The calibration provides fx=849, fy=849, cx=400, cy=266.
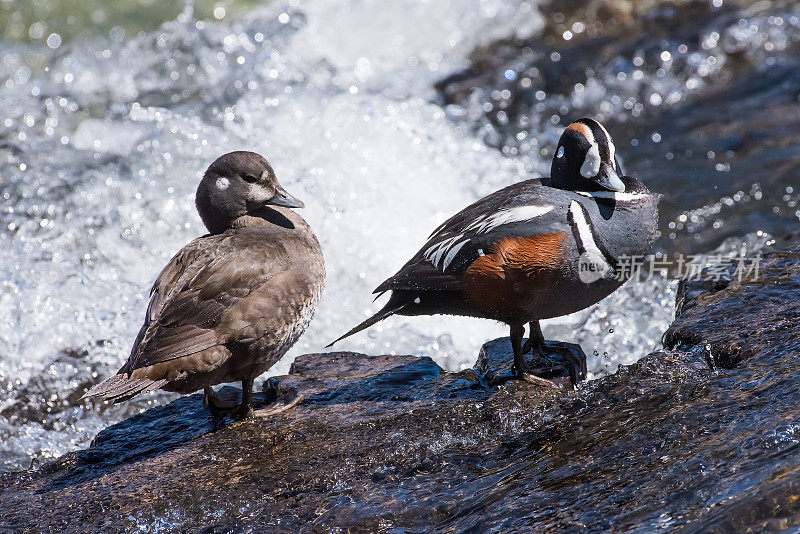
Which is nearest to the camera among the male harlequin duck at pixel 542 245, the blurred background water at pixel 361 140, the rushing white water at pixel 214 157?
the male harlequin duck at pixel 542 245

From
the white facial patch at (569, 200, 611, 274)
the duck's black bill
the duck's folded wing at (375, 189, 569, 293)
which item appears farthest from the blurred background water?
the duck's black bill

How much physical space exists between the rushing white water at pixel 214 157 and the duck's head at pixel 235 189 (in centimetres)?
190

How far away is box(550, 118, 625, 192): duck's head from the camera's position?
4242 millimetres

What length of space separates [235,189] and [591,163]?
1939mm

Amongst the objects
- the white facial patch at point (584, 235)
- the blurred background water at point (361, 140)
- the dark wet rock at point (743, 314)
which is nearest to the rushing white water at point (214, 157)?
A: the blurred background water at point (361, 140)

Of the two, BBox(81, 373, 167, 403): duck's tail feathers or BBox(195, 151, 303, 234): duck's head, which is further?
BBox(195, 151, 303, 234): duck's head

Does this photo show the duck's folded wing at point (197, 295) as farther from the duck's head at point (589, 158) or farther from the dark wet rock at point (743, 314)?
the dark wet rock at point (743, 314)

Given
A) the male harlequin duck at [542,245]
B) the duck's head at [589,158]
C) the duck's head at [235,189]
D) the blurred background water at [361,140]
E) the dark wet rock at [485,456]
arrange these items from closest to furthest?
the dark wet rock at [485,456]
the male harlequin duck at [542,245]
the duck's head at [589,158]
the duck's head at [235,189]
the blurred background water at [361,140]

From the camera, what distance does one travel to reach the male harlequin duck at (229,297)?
13.5 feet

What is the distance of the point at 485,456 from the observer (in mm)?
3844

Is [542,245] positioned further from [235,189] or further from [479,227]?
[235,189]

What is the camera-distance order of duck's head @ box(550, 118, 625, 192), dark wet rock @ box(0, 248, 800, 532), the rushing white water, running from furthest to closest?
the rushing white water, duck's head @ box(550, 118, 625, 192), dark wet rock @ box(0, 248, 800, 532)

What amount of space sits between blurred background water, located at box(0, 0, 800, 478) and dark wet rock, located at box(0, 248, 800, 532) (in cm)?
145

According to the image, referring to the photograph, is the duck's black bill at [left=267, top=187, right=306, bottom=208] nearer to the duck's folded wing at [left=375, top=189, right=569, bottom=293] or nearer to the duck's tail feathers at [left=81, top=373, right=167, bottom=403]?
the duck's folded wing at [left=375, top=189, right=569, bottom=293]
